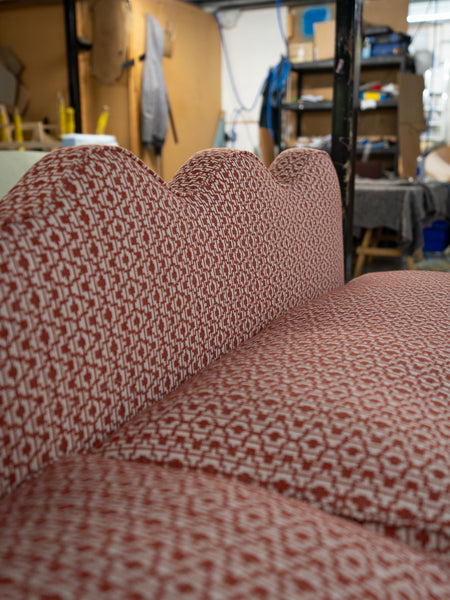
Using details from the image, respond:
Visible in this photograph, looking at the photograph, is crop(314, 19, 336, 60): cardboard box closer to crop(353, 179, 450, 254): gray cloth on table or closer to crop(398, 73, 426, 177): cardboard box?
crop(398, 73, 426, 177): cardboard box

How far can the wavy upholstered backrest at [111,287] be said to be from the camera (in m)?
0.56

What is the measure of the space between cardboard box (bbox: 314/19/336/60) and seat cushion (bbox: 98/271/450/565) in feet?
18.6

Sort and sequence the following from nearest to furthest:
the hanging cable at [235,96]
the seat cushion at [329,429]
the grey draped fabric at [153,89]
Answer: the seat cushion at [329,429], the grey draped fabric at [153,89], the hanging cable at [235,96]

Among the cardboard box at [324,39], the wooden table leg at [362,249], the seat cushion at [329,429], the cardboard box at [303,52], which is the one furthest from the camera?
the cardboard box at [303,52]

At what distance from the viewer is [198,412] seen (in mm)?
637

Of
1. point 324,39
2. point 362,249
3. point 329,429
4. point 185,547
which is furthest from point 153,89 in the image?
point 185,547

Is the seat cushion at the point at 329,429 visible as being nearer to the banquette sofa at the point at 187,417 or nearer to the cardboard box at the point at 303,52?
the banquette sofa at the point at 187,417

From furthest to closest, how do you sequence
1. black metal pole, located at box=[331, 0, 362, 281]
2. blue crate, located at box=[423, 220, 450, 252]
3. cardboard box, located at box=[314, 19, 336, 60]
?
cardboard box, located at box=[314, 19, 336, 60], blue crate, located at box=[423, 220, 450, 252], black metal pole, located at box=[331, 0, 362, 281]

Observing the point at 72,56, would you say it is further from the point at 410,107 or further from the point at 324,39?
the point at 410,107

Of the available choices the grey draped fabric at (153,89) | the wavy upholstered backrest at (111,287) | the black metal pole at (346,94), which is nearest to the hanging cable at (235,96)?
the grey draped fabric at (153,89)

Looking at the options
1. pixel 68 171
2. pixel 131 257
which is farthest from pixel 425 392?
pixel 68 171

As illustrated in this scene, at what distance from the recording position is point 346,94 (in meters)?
2.44

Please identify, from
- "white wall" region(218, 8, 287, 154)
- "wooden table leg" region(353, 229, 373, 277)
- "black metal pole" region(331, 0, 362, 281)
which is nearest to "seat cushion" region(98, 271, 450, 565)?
"black metal pole" region(331, 0, 362, 281)

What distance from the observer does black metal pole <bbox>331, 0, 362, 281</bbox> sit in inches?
91.9
